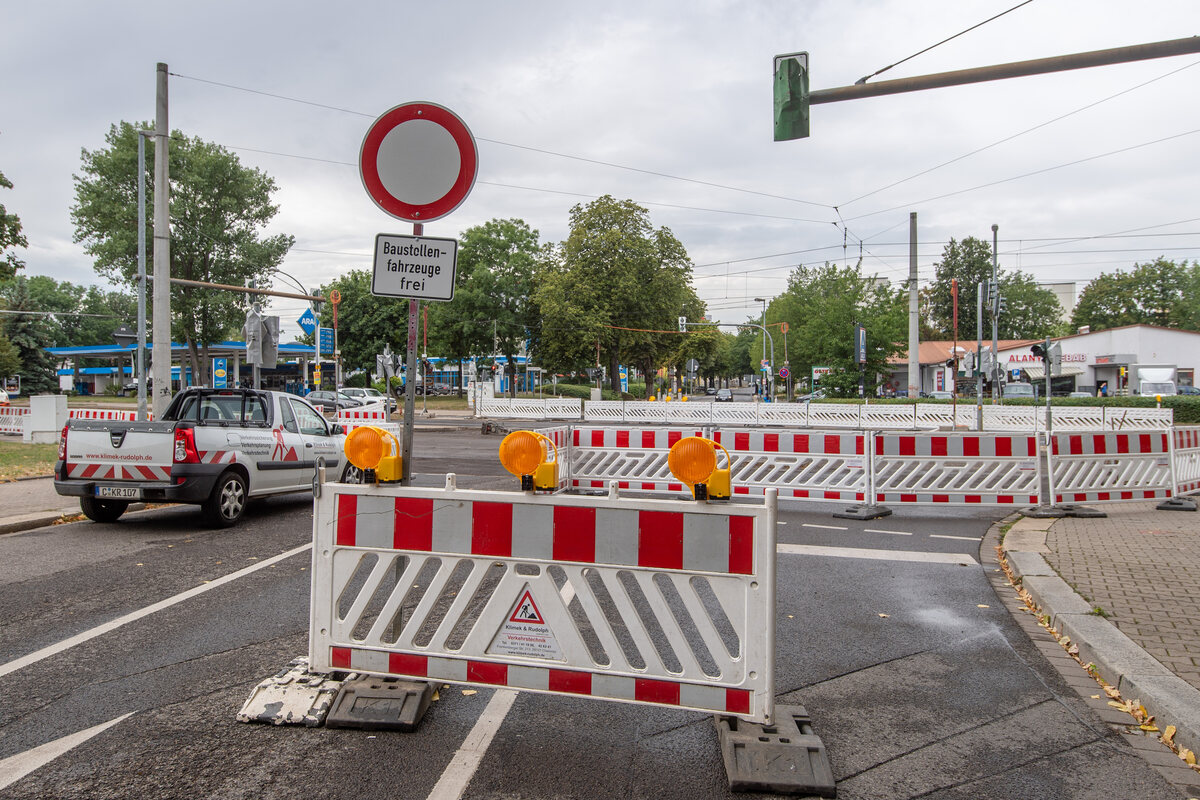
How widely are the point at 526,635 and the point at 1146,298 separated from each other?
297ft

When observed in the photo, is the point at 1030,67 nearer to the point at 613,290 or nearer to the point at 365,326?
A: the point at 613,290

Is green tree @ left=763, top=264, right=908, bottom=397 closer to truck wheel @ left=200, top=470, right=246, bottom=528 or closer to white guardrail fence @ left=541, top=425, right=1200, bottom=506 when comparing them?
white guardrail fence @ left=541, top=425, right=1200, bottom=506

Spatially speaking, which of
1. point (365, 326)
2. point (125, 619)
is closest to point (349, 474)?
point (125, 619)

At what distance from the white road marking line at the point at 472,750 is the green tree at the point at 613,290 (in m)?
47.7

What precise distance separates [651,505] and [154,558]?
19.2ft

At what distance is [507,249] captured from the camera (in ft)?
208

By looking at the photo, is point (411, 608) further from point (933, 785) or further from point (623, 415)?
point (623, 415)

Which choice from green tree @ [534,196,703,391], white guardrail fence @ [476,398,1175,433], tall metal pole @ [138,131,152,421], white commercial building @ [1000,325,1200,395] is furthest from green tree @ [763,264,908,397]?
tall metal pole @ [138,131,152,421]

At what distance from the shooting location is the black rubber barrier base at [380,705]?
341 cm

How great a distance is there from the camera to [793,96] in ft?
30.2

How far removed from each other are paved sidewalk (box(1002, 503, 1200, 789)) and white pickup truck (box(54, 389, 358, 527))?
7.99 metres

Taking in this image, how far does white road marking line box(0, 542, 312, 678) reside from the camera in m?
4.36

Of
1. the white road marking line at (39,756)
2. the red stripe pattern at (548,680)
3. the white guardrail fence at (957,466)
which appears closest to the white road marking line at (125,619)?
the white road marking line at (39,756)

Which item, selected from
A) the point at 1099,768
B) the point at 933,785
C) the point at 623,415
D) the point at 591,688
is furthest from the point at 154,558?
the point at 623,415
